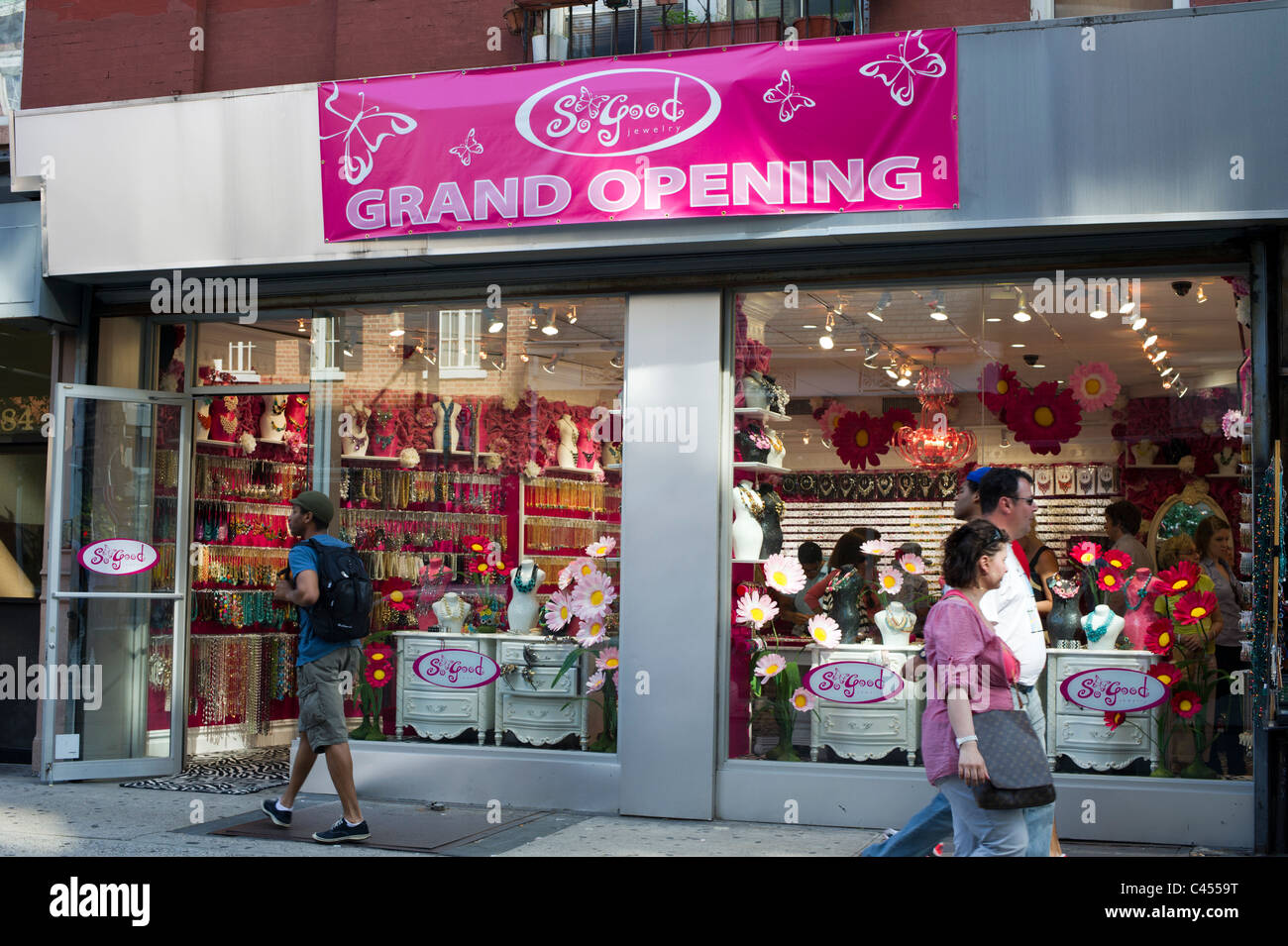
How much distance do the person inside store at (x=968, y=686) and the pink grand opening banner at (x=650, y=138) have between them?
10.6 ft

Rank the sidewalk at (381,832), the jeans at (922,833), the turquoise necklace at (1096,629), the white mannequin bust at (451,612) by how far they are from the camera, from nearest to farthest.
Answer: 1. the jeans at (922,833)
2. the sidewalk at (381,832)
3. the turquoise necklace at (1096,629)
4. the white mannequin bust at (451,612)

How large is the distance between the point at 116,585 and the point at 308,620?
3001 mm

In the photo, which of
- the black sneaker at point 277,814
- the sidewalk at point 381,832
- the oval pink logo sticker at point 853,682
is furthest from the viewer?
the oval pink logo sticker at point 853,682

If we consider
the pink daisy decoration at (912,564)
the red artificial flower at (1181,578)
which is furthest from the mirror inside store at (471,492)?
the red artificial flower at (1181,578)

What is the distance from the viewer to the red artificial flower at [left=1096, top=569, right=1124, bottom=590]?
8.19 m

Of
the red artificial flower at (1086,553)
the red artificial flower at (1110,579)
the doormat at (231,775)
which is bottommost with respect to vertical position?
the doormat at (231,775)

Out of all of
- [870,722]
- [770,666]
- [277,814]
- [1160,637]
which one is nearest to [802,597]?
[770,666]

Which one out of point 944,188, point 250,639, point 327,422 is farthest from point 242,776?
point 944,188

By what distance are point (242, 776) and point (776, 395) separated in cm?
475

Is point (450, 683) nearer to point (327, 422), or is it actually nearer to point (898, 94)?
point (327, 422)

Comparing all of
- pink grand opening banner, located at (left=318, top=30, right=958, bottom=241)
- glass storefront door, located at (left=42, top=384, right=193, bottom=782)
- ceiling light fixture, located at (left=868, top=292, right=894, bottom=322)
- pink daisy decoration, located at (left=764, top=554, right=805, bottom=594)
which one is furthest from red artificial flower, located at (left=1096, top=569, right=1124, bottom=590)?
glass storefront door, located at (left=42, top=384, right=193, bottom=782)

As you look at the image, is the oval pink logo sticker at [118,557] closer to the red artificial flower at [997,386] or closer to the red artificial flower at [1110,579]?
the red artificial flower at [997,386]

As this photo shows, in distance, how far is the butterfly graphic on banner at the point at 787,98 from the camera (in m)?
8.03

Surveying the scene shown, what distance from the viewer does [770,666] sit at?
854 centimetres
